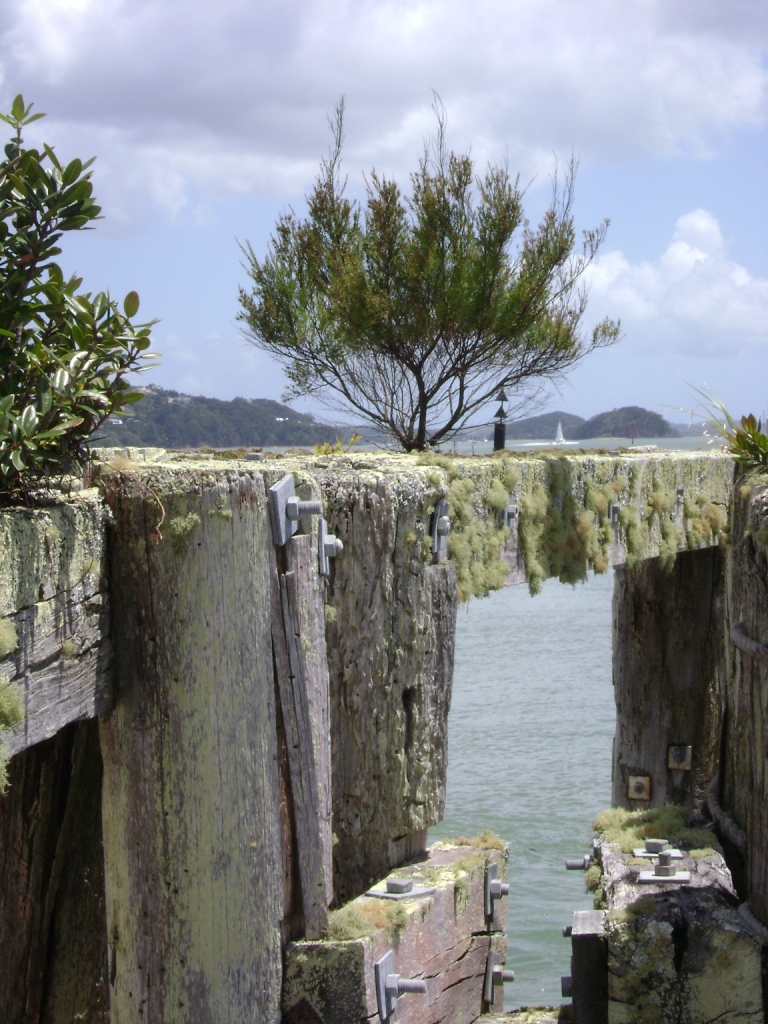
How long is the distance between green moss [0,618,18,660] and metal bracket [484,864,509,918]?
338 cm

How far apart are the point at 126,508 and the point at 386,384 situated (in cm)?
808

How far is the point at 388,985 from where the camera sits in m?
4.92

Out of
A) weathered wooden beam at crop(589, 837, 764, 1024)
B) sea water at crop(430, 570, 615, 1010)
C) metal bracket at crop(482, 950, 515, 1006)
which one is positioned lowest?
sea water at crop(430, 570, 615, 1010)

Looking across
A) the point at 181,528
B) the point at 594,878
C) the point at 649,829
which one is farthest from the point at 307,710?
the point at 649,829

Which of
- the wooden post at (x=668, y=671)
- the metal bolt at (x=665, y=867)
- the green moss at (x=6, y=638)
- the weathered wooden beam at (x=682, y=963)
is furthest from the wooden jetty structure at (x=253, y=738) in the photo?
the wooden post at (x=668, y=671)

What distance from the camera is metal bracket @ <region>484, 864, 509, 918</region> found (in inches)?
241

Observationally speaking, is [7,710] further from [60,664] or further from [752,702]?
[752,702]

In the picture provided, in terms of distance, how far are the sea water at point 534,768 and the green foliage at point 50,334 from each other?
5.23 meters

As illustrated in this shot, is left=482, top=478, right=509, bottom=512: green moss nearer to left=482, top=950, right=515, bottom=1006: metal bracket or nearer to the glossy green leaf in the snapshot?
left=482, top=950, right=515, bottom=1006: metal bracket

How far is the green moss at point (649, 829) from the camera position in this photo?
652 cm

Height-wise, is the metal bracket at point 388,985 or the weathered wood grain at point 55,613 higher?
the weathered wood grain at point 55,613

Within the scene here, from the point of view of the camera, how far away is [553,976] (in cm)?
970

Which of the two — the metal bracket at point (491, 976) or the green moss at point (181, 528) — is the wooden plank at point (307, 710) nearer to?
the green moss at point (181, 528)

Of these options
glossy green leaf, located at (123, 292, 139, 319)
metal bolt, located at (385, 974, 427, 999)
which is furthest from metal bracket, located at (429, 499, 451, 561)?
glossy green leaf, located at (123, 292, 139, 319)
